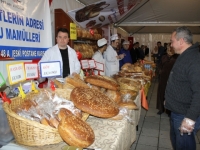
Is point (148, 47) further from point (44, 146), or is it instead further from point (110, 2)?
point (44, 146)

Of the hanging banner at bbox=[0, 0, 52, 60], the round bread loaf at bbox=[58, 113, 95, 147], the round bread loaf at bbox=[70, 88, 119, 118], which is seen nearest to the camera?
the round bread loaf at bbox=[58, 113, 95, 147]

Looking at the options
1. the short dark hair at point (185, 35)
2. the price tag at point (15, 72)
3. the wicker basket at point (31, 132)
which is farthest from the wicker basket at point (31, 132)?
the short dark hair at point (185, 35)

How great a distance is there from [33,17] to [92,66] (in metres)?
0.96

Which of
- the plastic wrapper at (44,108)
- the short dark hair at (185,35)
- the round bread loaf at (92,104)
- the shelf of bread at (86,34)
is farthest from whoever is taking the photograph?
the shelf of bread at (86,34)

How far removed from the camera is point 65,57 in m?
2.27

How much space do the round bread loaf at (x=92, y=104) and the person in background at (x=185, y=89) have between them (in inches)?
21.1

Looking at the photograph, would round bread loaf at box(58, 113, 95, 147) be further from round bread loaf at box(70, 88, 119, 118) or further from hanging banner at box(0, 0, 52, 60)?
hanging banner at box(0, 0, 52, 60)

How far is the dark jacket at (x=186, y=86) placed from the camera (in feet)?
4.42

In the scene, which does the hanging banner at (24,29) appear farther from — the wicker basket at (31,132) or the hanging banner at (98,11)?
the wicker basket at (31,132)

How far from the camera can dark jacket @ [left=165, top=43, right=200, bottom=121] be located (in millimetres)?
1346

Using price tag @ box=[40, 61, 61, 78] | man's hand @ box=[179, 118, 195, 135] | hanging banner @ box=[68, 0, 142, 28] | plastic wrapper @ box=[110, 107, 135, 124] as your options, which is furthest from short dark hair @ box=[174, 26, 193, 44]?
hanging banner @ box=[68, 0, 142, 28]

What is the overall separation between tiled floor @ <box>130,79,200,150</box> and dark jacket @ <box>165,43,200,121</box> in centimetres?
115

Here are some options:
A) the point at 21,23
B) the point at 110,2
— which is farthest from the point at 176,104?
the point at 110,2

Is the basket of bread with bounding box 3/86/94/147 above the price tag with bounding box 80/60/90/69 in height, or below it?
below
